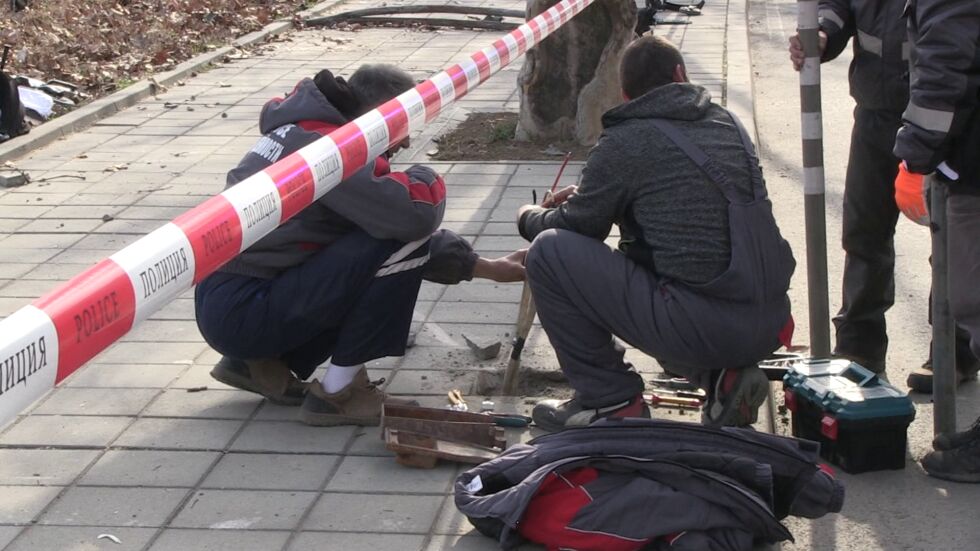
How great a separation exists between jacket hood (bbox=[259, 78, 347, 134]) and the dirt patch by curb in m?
4.13

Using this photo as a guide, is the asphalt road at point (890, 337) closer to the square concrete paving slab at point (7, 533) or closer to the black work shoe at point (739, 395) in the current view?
the black work shoe at point (739, 395)

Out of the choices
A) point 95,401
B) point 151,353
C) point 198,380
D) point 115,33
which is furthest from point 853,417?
point 115,33

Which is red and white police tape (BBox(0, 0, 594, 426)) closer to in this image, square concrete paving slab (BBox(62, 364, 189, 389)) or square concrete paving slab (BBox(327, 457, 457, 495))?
square concrete paving slab (BBox(327, 457, 457, 495))

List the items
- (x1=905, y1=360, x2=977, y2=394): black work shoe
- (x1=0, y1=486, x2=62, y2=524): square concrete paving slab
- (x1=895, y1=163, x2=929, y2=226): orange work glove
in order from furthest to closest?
1. (x1=905, y1=360, x2=977, y2=394): black work shoe
2. (x1=895, y1=163, x2=929, y2=226): orange work glove
3. (x1=0, y1=486, x2=62, y2=524): square concrete paving slab

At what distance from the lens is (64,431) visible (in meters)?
4.54

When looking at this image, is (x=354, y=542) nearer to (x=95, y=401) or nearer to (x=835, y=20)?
(x=95, y=401)

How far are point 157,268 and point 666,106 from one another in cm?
199

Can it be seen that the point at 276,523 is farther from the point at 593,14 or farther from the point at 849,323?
the point at 593,14

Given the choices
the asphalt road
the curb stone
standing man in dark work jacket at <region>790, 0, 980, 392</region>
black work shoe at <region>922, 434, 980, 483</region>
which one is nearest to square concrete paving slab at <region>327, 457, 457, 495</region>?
the asphalt road

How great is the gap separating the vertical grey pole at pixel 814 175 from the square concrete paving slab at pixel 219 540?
2.07 m

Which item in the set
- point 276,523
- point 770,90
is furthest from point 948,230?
point 770,90

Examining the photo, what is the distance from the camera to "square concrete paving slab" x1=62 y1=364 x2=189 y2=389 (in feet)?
16.4

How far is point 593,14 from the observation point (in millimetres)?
8922

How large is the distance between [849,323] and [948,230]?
41.3 inches
